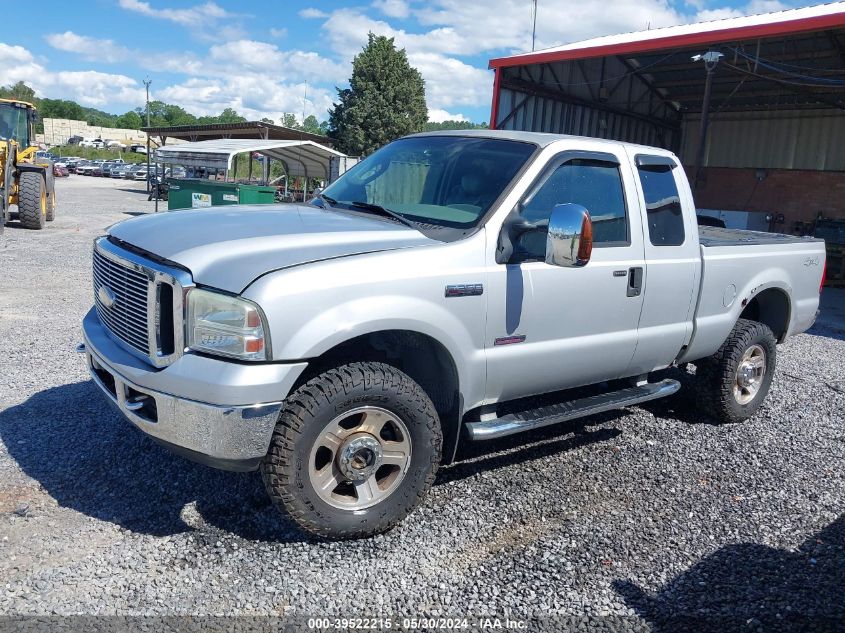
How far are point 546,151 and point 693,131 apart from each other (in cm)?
2317

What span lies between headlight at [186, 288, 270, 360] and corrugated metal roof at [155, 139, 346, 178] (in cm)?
1734

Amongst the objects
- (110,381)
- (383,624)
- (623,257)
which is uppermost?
(623,257)

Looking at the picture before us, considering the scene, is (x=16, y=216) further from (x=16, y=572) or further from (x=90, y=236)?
(x=16, y=572)

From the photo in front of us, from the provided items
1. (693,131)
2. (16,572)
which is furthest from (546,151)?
(693,131)

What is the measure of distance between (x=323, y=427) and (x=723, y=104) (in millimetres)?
23255

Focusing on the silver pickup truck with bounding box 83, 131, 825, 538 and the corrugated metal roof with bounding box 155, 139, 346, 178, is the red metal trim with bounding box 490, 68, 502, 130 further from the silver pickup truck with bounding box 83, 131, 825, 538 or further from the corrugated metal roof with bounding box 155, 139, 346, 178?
the silver pickup truck with bounding box 83, 131, 825, 538

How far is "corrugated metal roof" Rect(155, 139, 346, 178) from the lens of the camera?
19.9m

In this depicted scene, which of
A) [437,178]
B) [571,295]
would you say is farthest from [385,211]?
[571,295]

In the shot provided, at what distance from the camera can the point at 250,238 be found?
322 centimetres

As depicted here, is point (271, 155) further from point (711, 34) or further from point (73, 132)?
point (73, 132)

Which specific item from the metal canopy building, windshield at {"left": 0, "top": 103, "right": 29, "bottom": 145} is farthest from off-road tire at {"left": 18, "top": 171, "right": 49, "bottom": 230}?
the metal canopy building

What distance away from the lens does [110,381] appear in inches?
136

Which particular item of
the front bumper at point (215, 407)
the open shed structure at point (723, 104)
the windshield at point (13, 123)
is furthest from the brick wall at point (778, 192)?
the front bumper at point (215, 407)

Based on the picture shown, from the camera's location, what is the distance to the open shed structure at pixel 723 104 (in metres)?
16.3
